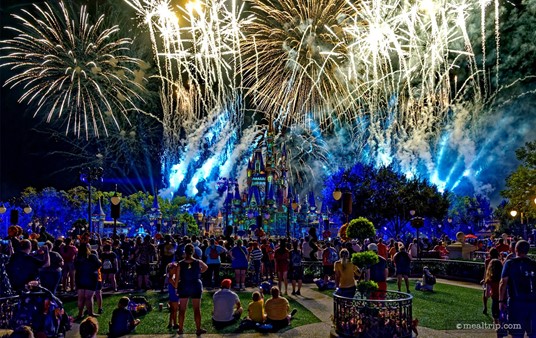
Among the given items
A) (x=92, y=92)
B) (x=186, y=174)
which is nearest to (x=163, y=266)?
(x=92, y=92)

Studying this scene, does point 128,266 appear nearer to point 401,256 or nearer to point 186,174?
point 401,256

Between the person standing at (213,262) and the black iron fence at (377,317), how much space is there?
11037 mm

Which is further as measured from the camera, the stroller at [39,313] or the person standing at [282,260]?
the person standing at [282,260]

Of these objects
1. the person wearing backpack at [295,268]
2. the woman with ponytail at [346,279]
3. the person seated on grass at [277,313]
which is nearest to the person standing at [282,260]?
the person wearing backpack at [295,268]

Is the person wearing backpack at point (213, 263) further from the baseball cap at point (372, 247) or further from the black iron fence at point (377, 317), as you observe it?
the black iron fence at point (377, 317)

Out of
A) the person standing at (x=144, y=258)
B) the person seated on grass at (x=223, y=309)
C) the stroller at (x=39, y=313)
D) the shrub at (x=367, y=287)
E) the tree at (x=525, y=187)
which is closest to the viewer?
the stroller at (x=39, y=313)

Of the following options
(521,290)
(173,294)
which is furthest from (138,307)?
(521,290)

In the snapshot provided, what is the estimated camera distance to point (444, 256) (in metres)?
31.2

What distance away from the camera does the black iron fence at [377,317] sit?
1023 centimetres

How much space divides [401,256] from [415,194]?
37.6 meters

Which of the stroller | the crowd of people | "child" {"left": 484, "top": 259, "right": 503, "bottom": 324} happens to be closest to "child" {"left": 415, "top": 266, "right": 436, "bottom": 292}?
the crowd of people

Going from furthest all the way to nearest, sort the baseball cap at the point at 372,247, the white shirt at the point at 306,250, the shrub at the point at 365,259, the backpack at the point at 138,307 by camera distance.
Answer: the white shirt at the point at 306,250 → the baseball cap at the point at 372,247 → the backpack at the point at 138,307 → the shrub at the point at 365,259

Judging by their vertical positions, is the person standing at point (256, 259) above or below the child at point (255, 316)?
above

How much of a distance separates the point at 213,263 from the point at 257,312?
26.8ft
